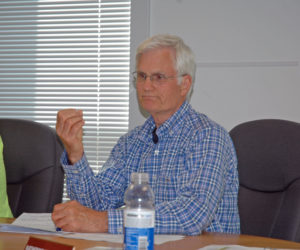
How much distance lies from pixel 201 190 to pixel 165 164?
0.32m

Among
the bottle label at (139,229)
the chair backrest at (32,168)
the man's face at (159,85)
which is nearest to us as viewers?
the bottle label at (139,229)

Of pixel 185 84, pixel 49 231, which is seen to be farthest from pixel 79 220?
pixel 185 84

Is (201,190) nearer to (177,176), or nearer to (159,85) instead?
(177,176)

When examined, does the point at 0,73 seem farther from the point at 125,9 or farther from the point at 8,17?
the point at 125,9

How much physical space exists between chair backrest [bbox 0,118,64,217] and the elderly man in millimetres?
245

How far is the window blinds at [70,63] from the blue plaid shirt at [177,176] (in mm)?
1008

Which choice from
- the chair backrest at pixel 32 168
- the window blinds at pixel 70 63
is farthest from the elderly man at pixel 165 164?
the window blinds at pixel 70 63

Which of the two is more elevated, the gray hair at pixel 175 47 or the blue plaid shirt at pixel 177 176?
the gray hair at pixel 175 47

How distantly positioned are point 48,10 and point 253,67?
4.72 ft

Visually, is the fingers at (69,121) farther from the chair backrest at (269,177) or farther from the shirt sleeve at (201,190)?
the chair backrest at (269,177)

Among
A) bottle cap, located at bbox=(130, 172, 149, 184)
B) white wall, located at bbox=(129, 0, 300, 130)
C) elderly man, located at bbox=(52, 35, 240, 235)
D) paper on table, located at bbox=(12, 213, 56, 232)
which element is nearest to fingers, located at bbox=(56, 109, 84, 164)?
elderly man, located at bbox=(52, 35, 240, 235)

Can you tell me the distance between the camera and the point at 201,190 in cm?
164

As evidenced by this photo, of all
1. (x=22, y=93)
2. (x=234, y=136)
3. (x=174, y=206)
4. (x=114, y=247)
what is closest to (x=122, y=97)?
(x=22, y=93)

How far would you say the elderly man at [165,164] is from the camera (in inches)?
60.7
